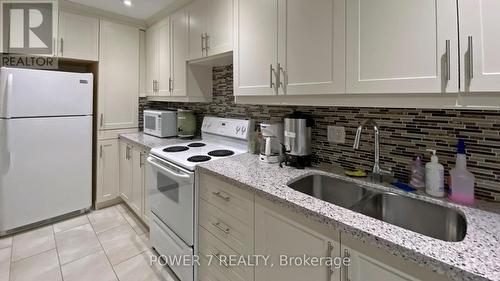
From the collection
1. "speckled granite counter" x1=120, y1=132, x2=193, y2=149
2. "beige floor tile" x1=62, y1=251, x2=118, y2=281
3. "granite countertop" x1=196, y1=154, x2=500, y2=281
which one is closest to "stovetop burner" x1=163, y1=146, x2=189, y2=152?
"speckled granite counter" x1=120, y1=132, x2=193, y2=149

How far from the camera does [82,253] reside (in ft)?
6.82

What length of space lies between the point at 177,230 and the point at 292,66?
136cm

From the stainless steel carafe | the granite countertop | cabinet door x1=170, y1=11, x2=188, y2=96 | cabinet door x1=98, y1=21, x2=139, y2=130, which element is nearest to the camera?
the granite countertop

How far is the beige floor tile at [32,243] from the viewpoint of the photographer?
2.07 meters

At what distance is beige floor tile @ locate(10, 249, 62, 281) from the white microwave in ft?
4.63

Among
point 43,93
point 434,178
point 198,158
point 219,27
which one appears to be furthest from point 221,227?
point 43,93

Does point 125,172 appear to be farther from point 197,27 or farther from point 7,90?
point 197,27

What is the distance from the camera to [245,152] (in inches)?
78.2

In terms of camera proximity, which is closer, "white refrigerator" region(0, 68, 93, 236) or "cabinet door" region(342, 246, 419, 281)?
"cabinet door" region(342, 246, 419, 281)

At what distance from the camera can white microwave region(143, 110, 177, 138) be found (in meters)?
2.68

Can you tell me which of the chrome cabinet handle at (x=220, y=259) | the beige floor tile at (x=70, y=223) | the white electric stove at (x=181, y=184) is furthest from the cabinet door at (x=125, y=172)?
the chrome cabinet handle at (x=220, y=259)

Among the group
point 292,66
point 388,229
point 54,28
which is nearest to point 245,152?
point 292,66

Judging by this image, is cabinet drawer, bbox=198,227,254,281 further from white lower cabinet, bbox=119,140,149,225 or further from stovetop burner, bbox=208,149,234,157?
white lower cabinet, bbox=119,140,149,225

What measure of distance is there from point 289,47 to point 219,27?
779 millimetres
